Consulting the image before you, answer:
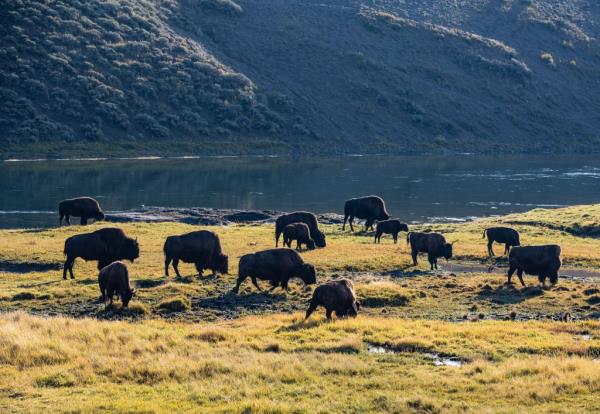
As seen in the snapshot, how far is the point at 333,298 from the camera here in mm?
21266

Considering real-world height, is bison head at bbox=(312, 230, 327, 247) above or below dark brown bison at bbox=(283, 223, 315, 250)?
below

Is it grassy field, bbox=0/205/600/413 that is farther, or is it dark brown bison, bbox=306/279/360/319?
dark brown bison, bbox=306/279/360/319

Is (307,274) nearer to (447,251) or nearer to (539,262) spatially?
(539,262)

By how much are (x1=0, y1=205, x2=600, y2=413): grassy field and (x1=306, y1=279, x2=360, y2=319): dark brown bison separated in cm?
55

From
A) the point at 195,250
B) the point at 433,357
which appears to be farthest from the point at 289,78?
the point at 433,357

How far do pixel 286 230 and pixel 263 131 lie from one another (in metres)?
79.4

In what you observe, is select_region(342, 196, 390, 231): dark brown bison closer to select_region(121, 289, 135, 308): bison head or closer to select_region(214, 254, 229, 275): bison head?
select_region(214, 254, 229, 275): bison head


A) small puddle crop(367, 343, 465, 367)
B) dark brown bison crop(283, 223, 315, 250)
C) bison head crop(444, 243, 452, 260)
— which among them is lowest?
small puddle crop(367, 343, 465, 367)

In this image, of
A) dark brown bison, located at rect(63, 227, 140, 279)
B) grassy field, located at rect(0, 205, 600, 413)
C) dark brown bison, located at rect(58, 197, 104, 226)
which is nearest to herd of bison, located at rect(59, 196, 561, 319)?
dark brown bison, located at rect(63, 227, 140, 279)

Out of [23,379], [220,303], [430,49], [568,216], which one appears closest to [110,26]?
[430,49]

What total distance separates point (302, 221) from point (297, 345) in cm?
1945

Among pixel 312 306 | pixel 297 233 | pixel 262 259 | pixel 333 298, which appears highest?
pixel 297 233

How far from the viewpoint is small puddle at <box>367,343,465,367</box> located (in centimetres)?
1720

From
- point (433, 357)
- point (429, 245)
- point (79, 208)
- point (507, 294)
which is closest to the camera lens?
point (433, 357)
